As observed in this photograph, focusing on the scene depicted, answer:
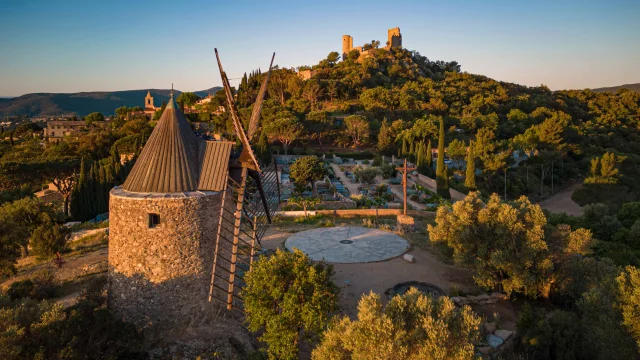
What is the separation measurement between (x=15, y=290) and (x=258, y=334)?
29.6 feet

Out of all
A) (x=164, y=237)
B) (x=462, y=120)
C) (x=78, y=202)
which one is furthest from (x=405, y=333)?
(x=462, y=120)

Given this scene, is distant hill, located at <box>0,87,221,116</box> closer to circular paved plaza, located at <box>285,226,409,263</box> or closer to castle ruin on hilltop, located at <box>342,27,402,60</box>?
castle ruin on hilltop, located at <box>342,27,402,60</box>

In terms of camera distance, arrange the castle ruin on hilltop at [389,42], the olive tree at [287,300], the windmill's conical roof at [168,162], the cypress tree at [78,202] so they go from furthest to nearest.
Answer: the castle ruin on hilltop at [389,42] → the cypress tree at [78,202] → the windmill's conical roof at [168,162] → the olive tree at [287,300]

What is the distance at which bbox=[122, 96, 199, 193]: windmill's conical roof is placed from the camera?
10742 millimetres

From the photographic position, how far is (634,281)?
9.41 metres

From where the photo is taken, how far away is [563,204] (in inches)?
1591

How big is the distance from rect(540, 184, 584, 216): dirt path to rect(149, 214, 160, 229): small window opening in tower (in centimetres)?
3875

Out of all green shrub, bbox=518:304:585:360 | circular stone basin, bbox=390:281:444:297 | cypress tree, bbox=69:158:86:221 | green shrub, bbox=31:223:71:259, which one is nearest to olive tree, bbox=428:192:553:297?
circular stone basin, bbox=390:281:444:297

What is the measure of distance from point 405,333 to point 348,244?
1283 centimetres

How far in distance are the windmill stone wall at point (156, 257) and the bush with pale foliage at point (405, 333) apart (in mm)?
4741

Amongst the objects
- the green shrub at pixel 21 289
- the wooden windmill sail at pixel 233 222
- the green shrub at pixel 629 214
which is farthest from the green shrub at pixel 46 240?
the green shrub at pixel 629 214

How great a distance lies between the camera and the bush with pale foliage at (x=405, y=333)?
7.20m

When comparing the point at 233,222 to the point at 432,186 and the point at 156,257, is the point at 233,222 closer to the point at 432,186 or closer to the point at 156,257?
the point at 156,257

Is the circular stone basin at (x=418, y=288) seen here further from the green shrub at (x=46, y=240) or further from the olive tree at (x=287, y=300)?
the green shrub at (x=46, y=240)
